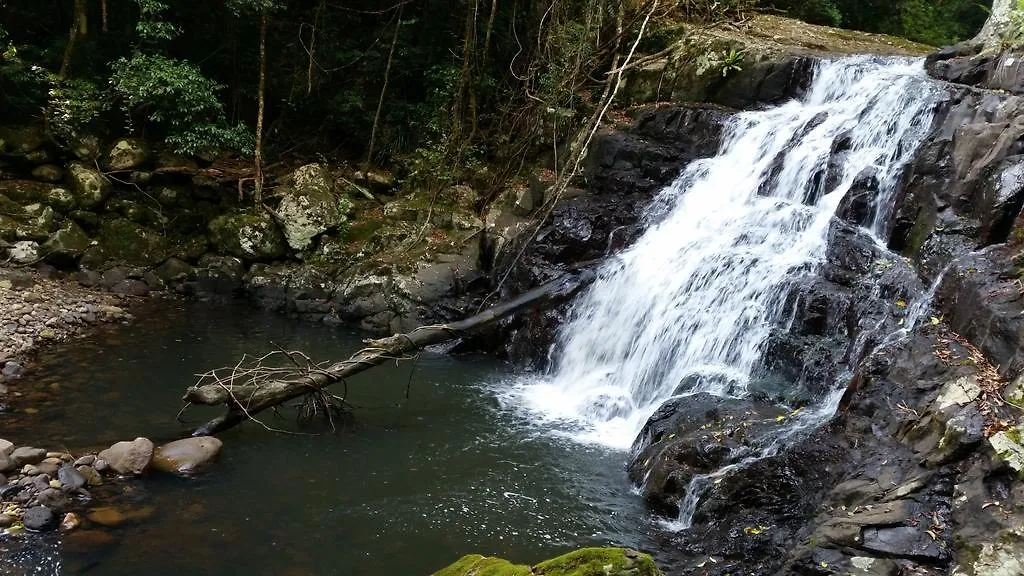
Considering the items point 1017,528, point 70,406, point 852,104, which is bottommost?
point 70,406

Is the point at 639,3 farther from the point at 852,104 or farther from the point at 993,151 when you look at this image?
the point at 993,151

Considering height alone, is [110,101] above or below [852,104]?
below

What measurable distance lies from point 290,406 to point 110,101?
914cm

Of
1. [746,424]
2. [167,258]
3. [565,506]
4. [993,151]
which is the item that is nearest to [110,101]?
[167,258]

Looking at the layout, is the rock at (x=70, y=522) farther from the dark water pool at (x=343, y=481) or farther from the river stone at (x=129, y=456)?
the river stone at (x=129, y=456)

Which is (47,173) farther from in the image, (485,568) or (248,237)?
(485,568)

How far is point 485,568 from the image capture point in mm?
3852

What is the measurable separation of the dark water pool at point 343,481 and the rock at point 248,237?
12.8 ft

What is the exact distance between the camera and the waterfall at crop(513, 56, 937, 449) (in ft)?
29.2

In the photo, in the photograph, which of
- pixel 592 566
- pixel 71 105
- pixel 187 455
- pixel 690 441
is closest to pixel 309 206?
pixel 71 105

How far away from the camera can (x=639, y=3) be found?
1575 cm

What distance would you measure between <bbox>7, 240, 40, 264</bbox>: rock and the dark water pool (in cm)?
321

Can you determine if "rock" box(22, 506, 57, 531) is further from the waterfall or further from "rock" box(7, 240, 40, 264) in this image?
"rock" box(7, 240, 40, 264)

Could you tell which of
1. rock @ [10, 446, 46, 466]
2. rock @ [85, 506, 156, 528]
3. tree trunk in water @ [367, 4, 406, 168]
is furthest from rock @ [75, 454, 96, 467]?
tree trunk in water @ [367, 4, 406, 168]
